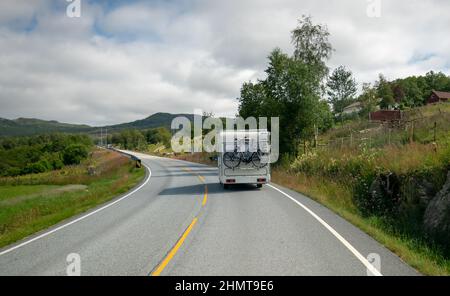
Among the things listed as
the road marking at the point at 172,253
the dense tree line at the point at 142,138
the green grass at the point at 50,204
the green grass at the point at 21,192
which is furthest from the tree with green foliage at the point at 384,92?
the dense tree line at the point at 142,138

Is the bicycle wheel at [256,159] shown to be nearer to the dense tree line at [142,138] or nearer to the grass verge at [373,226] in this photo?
the grass verge at [373,226]

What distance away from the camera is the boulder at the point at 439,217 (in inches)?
345

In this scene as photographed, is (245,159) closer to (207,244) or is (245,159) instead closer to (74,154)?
(207,244)

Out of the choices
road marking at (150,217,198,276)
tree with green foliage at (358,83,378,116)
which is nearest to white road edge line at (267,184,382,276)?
road marking at (150,217,198,276)

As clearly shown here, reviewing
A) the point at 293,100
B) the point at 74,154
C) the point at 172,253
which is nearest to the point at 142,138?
the point at 74,154

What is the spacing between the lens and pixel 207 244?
25.3 feet

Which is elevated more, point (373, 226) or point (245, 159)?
point (245, 159)

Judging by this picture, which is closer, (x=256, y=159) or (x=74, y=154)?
(x=256, y=159)

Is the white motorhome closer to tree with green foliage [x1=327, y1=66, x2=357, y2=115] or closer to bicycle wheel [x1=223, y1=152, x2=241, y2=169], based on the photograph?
bicycle wheel [x1=223, y1=152, x2=241, y2=169]

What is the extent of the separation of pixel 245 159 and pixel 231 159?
672 millimetres

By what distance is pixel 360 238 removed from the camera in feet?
26.7
